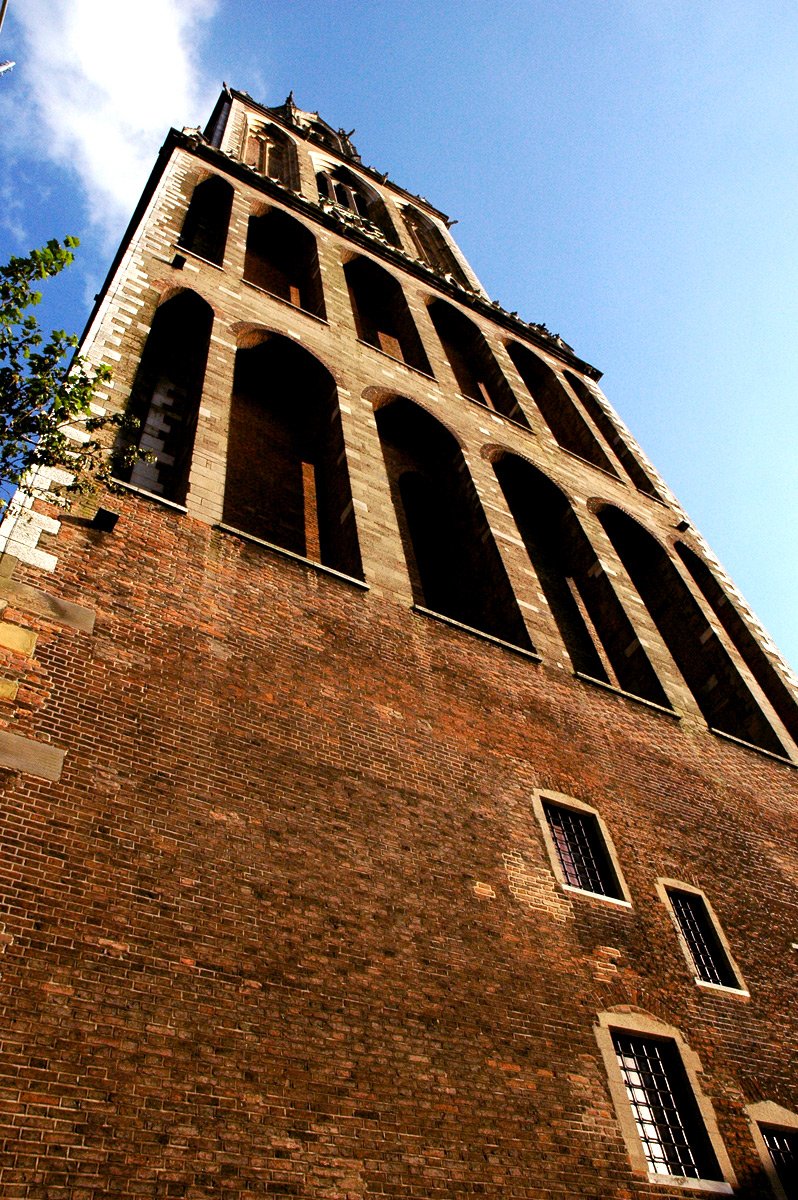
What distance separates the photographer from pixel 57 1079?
507cm

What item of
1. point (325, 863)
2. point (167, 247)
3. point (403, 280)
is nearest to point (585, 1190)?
point (325, 863)

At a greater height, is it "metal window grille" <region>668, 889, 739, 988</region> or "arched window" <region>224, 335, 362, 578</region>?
"arched window" <region>224, 335, 362, 578</region>

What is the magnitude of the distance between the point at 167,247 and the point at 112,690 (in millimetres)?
10642

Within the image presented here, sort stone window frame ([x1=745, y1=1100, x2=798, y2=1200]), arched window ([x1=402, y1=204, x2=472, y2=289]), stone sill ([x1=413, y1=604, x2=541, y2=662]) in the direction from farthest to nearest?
1. arched window ([x1=402, y1=204, x2=472, y2=289])
2. stone sill ([x1=413, y1=604, x2=541, y2=662])
3. stone window frame ([x1=745, y1=1100, x2=798, y2=1200])

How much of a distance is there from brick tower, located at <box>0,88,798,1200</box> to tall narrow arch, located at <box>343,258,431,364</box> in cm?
452

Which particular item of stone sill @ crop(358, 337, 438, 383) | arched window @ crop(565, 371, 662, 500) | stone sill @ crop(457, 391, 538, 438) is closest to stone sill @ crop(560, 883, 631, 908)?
stone sill @ crop(457, 391, 538, 438)

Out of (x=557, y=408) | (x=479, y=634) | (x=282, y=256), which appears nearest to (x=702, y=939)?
(x=479, y=634)

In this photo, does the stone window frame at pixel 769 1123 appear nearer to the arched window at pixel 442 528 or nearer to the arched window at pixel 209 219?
the arched window at pixel 442 528

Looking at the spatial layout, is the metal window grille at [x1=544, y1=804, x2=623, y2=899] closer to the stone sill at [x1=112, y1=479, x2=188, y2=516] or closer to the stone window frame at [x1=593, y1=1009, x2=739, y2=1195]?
the stone window frame at [x1=593, y1=1009, x2=739, y2=1195]

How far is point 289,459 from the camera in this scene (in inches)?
552

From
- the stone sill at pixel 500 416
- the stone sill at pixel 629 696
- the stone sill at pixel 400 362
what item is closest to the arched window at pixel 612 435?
the stone sill at pixel 500 416

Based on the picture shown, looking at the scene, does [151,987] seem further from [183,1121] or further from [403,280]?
[403,280]

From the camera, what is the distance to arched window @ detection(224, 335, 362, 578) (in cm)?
1225

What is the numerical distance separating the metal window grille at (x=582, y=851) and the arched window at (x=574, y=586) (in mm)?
3897
